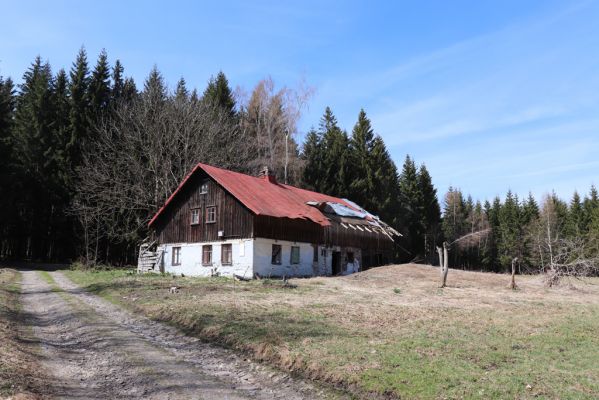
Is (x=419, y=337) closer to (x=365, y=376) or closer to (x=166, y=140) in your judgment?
(x=365, y=376)

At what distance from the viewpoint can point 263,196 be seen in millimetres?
36469

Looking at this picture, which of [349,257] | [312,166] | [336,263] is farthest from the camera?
[312,166]

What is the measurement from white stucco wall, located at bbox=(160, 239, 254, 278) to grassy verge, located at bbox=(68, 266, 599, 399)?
8.19m

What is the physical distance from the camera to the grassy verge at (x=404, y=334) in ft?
27.6

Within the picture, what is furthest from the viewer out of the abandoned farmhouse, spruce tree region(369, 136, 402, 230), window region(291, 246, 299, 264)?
spruce tree region(369, 136, 402, 230)

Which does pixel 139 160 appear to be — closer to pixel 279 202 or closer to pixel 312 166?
pixel 279 202

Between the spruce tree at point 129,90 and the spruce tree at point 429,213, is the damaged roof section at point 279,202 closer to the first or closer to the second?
the spruce tree at point 129,90

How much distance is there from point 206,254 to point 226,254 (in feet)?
7.14

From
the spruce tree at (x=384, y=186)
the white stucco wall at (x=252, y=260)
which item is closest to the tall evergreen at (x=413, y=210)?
the spruce tree at (x=384, y=186)

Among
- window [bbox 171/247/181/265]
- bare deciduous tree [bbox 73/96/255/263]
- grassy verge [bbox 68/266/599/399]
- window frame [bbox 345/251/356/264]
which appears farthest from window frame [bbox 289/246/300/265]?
bare deciduous tree [bbox 73/96/255/263]

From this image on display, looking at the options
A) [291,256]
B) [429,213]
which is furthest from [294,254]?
[429,213]

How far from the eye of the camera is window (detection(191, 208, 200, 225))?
3638 cm

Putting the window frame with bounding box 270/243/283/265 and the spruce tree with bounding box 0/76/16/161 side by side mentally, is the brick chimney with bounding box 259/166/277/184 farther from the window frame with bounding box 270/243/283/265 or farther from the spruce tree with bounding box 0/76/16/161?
the spruce tree with bounding box 0/76/16/161

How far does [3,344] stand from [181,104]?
122ft
